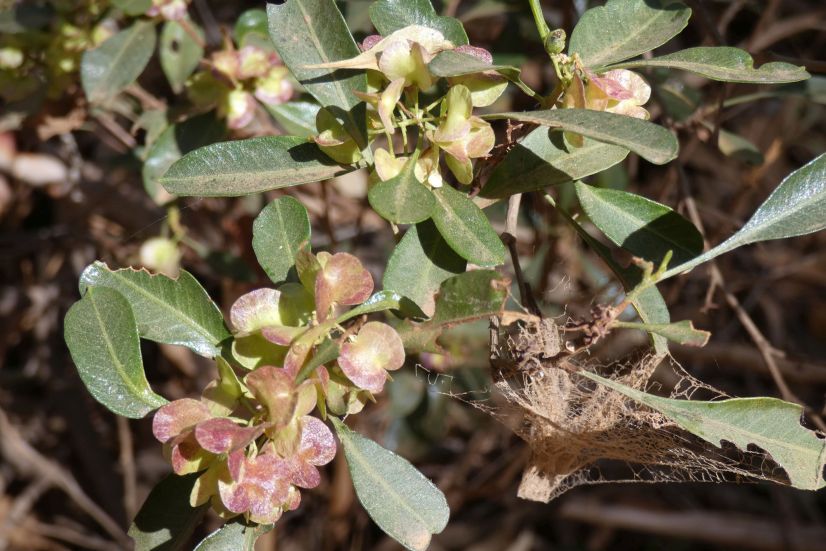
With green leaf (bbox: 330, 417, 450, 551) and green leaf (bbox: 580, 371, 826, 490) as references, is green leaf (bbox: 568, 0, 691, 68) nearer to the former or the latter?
green leaf (bbox: 580, 371, 826, 490)

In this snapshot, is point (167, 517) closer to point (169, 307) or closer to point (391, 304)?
point (169, 307)

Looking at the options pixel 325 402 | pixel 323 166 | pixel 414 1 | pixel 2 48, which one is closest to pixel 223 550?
pixel 325 402

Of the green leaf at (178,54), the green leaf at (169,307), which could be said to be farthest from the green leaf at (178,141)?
the green leaf at (169,307)

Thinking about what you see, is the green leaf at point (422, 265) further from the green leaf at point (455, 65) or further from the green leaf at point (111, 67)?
the green leaf at point (111, 67)

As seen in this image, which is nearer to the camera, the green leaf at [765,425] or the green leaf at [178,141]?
the green leaf at [765,425]

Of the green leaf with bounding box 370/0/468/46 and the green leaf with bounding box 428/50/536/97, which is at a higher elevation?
the green leaf with bounding box 428/50/536/97

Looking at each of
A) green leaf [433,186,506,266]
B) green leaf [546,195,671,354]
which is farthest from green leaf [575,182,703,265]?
green leaf [433,186,506,266]
